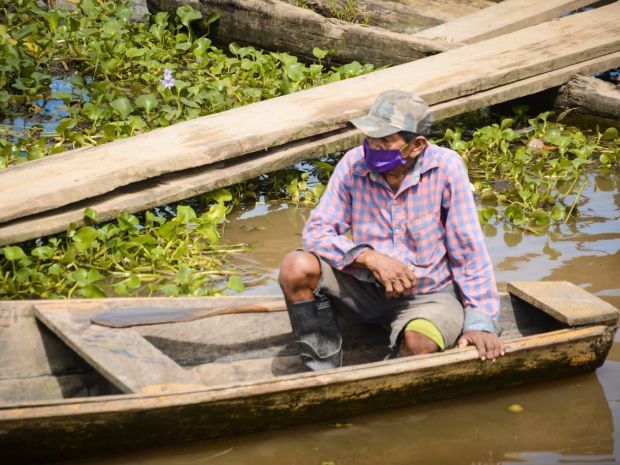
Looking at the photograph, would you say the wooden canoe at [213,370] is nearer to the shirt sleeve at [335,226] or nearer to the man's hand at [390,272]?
the man's hand at [390,272]

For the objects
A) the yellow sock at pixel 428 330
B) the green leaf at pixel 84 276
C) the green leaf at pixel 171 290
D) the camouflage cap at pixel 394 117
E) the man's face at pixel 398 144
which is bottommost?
the green leaf at pixel 171 290

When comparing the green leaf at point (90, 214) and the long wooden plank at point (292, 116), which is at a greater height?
the long wooden plank at point (292, 116)

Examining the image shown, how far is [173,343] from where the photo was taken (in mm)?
4109

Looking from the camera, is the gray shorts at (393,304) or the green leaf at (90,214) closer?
the gray shorts at (393,304)

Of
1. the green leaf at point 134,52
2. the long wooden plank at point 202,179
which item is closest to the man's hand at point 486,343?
the long wooden plank at point 202,179

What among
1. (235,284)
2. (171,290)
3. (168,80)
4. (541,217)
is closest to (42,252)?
(171,290)

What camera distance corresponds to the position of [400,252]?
3.74m

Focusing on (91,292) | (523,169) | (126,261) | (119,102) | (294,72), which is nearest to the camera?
(91,292)

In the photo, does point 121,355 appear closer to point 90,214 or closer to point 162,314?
point 162,314

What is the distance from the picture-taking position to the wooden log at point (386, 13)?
794cm

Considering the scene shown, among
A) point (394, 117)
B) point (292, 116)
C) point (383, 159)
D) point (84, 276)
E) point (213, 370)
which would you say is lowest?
point (213, 370)

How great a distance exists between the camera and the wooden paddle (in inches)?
151

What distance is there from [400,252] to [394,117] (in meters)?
0.53

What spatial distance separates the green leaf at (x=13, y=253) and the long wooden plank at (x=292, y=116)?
6.0 inches
